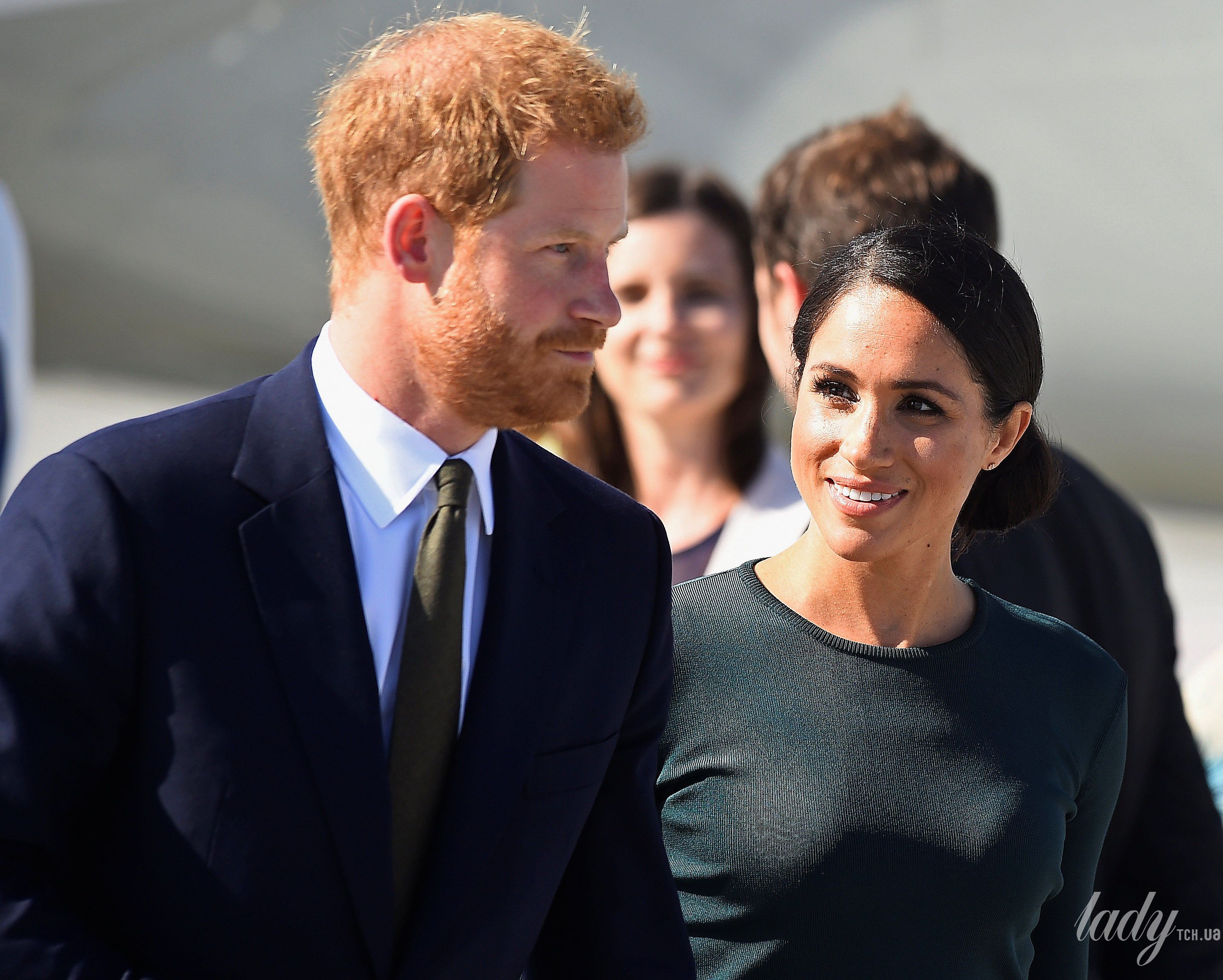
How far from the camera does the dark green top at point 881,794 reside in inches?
68.6

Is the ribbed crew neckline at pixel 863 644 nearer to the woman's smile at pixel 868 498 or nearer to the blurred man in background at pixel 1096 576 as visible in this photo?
the woman's smile at pixel 868 498

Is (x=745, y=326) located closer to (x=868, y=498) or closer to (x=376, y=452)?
(x=868, y=498)

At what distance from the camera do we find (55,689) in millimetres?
1318

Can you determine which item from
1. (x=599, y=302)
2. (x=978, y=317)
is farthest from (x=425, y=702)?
(x=978, y=317)

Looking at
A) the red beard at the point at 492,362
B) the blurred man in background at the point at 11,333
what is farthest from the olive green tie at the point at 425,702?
the blurred man in background at the point at 11,333

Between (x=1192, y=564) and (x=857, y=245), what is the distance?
6.52m

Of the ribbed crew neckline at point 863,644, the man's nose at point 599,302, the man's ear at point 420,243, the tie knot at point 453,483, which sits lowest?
the ribbed crew neckline at point 863,644

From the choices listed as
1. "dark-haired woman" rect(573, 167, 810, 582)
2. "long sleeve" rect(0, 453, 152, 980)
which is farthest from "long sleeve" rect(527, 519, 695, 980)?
"dark-haired woman" rect(573, 167, 810, 582)

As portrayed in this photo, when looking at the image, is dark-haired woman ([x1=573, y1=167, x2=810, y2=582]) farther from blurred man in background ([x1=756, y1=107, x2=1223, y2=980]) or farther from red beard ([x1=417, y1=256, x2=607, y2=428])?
red beard ([x1=417, y1=256, x2=607, y2=428])

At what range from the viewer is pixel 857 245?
199cm

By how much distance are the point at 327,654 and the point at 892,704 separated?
2.61ft

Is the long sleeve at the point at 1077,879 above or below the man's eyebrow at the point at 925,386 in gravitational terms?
below

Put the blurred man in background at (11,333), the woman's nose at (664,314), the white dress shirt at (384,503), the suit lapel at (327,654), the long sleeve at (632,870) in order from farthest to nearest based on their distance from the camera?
the blurred man in background at (11,333) < the woman's nose at (664,314) < the long sleeve at (632,870) < the white dress shirt at (384,503) < the suit lapel at (327,654)

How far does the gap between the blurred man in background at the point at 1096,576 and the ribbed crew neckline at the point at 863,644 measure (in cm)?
34
